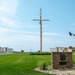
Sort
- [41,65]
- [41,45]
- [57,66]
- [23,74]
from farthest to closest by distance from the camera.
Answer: [41,45], [57,66], [41,65], [23,74]

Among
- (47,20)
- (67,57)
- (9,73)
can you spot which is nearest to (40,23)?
(47,20)

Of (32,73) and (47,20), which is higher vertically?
(47,20)

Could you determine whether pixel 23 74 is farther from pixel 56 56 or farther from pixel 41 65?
pixel 56 56

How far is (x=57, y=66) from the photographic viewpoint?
838 inches

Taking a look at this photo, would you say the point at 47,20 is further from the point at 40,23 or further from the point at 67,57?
the point at 67,57

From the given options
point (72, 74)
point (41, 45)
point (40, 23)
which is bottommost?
point (72, 74)

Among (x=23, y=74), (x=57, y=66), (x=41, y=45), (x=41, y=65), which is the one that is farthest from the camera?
(x=41, y=45)

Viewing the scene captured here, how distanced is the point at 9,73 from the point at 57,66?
217 inches

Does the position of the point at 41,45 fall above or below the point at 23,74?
above

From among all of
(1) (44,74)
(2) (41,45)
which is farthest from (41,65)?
(2) (41,45)

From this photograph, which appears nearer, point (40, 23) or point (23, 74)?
point (23, 74)

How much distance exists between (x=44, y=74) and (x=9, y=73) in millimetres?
2443

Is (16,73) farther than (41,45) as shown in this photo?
No

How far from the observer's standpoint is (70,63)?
71.5 feet
